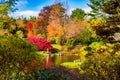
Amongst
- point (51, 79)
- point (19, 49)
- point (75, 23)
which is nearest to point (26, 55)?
point (19, 49)

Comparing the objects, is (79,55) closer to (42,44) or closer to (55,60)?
(55,60)

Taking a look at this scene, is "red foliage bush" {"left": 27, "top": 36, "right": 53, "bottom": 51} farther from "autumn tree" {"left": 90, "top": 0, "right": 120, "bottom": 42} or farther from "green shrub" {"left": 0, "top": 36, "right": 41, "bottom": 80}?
"green shrub" {"left": 0, "top": 36, "right": 41, "bottom": 80}

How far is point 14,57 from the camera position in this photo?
10844 mm

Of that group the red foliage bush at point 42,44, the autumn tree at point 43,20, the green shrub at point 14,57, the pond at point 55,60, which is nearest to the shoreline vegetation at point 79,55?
the green shrub at point 14,57

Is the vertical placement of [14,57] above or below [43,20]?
below

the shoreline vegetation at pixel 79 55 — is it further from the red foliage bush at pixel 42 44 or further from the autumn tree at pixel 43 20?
the autumn tree at pixel 43 20

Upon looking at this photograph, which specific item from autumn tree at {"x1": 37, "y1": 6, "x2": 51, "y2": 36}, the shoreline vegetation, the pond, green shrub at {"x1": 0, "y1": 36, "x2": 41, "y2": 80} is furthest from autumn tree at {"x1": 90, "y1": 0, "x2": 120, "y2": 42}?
autumn tree at {"x1": 37, "y1": 6, "x2": 51, "y2": 36}

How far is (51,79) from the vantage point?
9.05 meters

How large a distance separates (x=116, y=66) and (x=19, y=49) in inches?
163

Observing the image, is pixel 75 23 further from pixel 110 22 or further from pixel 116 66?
pixel 116 66

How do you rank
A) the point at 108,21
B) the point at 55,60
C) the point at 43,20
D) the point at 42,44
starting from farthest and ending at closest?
the point at 43,20, the point at 42,44, the point at 55,60, the point at 108,21

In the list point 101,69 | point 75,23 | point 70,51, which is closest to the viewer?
point 101,69

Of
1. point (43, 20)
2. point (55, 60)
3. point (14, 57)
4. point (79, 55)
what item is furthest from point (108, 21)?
point (43, 20)

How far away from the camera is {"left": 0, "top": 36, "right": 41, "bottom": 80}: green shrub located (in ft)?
34.7
